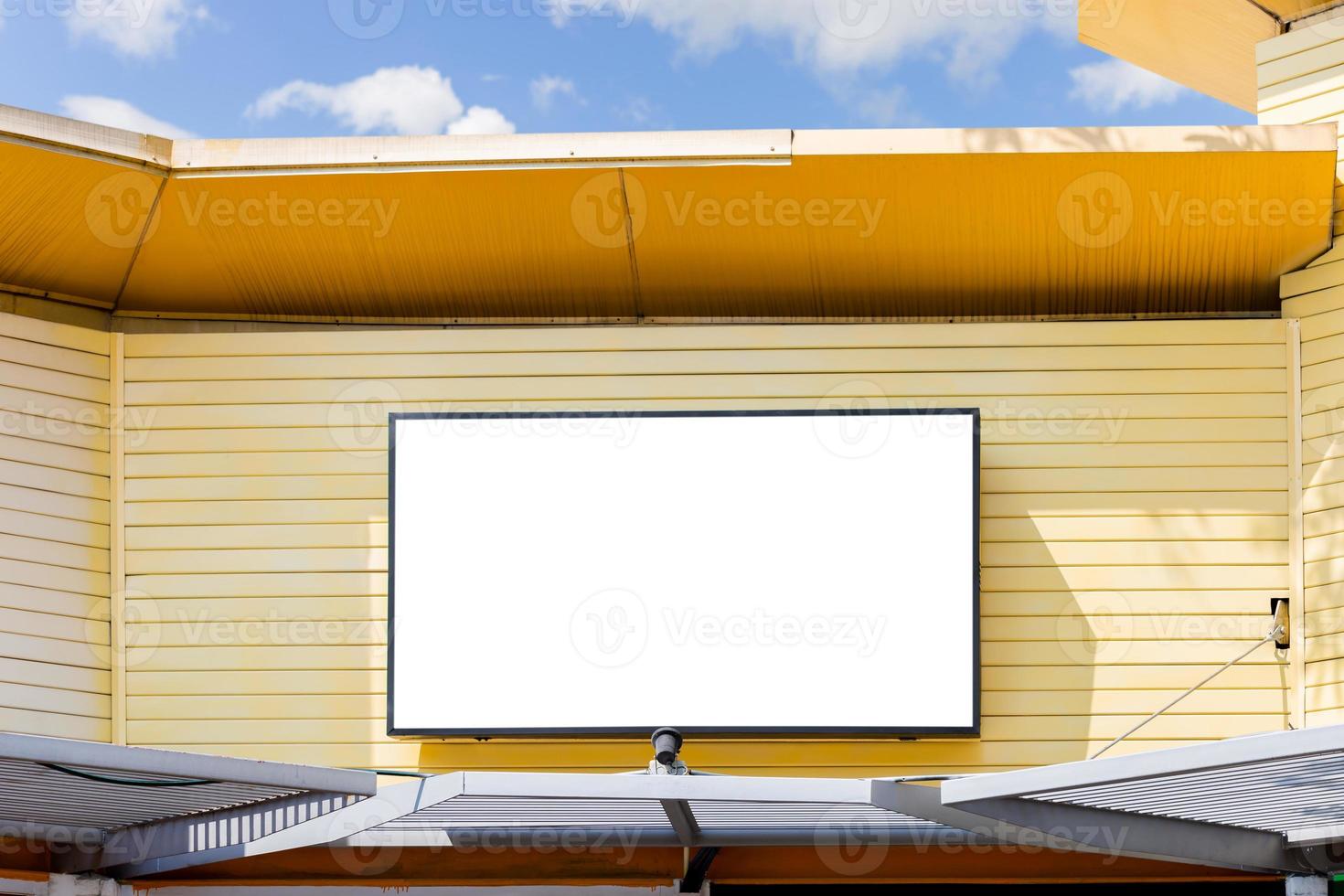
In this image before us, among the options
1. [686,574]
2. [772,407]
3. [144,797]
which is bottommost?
[144,797]

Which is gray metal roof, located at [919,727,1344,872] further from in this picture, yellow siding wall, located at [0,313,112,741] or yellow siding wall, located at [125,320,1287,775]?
yellow siding wall, located at [0,313,112,741]

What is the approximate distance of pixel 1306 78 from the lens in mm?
6203

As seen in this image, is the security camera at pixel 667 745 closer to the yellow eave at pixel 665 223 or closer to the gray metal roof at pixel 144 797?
the gray metal roof at pixel 144 797

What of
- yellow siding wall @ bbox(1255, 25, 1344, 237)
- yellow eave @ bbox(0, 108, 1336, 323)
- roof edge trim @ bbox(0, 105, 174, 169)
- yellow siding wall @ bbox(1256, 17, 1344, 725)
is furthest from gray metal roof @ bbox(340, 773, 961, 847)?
yellow siding wall @ bbox(1255, 25, 1344, 237)

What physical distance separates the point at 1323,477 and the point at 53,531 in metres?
5.98

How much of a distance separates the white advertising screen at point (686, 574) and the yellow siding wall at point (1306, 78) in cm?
223

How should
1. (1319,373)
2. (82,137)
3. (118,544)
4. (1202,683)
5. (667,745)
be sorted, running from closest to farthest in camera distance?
(667,745)
(82,137)
(1202,683)
(1319,373)
(118,544)

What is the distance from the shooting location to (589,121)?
6043 mm

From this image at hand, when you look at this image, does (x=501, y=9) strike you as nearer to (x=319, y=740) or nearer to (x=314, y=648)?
(x=314, y=648)

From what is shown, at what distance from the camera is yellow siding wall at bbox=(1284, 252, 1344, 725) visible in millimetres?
5750

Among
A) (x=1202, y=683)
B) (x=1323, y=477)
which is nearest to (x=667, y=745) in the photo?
(x=1202, y=683)

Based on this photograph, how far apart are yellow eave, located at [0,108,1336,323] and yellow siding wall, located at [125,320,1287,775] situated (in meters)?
0.30

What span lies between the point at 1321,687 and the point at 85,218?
6124 mm

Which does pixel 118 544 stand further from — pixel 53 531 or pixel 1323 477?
pixel 1323 477
